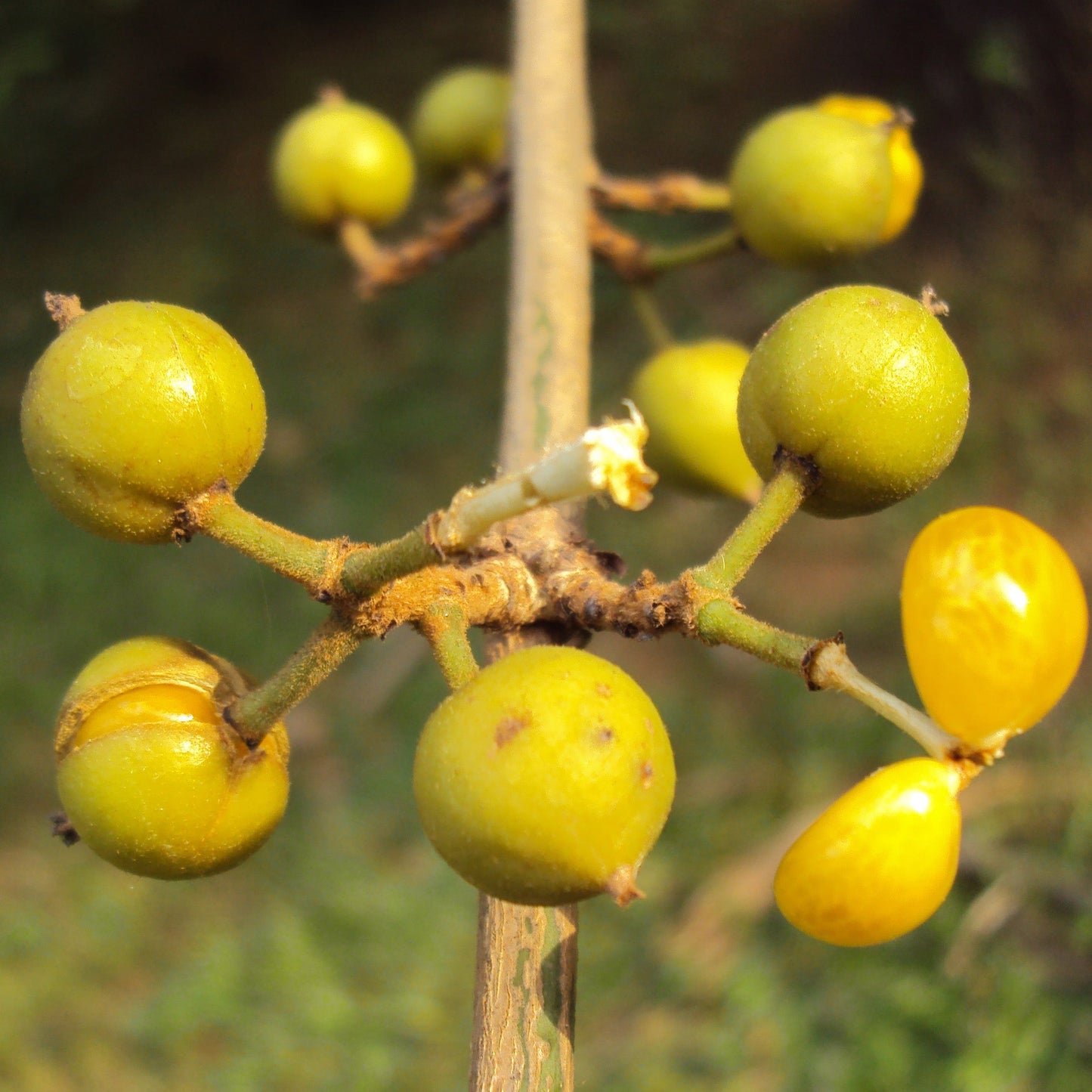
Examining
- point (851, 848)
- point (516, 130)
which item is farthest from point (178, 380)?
point (516, 130)

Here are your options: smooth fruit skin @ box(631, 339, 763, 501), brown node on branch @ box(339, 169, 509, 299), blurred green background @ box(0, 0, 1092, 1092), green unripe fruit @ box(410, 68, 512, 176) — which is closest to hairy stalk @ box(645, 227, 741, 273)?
smooth fruit skin @ box(631, 339, 763, 501)

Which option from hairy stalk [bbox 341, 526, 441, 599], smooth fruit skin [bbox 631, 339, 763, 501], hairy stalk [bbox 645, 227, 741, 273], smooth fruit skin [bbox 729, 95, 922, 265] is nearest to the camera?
hairy stalk [bbox 341, 526, 441, 599]

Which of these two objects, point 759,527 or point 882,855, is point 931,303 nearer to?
point 759,527

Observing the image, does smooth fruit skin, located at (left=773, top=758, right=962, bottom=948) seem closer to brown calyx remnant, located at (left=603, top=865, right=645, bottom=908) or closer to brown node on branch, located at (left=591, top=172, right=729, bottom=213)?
brown calyx remnant, located at (left=603, top=865, right=645, bottom=908)

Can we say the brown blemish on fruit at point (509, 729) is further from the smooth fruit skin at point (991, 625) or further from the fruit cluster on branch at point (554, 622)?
the smooth fruit skin at point (991, 625)

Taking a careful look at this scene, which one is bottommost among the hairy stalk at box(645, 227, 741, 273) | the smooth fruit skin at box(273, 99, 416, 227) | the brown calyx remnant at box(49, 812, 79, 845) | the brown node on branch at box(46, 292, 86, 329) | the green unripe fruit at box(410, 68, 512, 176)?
the brown calyx remnant at box(49, 812, 79, 845)

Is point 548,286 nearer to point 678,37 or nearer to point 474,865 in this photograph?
point 474,865

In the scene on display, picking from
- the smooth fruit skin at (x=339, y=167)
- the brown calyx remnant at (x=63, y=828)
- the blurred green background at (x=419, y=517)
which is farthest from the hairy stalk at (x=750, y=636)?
the blurred green background at (x=419, y=517)

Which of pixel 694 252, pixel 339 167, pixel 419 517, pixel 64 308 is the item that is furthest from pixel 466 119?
pixel 419 517
